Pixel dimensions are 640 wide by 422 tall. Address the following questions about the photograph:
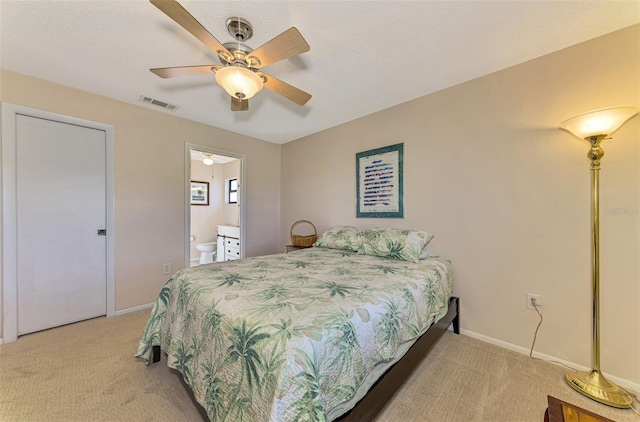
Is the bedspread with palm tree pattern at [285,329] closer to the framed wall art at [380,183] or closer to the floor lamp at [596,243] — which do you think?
the floor lamp at [596,243]

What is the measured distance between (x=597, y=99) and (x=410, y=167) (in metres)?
1.38

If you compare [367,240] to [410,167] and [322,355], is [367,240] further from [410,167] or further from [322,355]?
[322,355]

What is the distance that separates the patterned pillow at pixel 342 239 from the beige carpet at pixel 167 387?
1.17 m

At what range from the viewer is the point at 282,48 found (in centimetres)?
141

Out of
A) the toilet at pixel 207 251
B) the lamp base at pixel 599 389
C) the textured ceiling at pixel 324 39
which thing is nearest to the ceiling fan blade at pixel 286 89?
the textured ceiling at pixel 324 39

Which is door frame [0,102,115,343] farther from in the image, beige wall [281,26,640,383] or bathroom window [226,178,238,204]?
beige wall [281,26,640,383]

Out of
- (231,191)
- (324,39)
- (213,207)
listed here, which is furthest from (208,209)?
(324,39)

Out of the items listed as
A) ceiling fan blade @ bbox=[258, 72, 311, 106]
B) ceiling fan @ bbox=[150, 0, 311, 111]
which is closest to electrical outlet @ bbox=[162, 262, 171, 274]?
ceiling fan @ bbox=[150, 0, 311, 111]

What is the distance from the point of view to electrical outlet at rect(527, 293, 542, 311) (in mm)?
1895

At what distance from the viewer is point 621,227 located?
160 cm

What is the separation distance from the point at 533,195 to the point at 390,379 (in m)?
1.79

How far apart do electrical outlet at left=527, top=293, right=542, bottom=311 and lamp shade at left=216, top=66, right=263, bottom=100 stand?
2634mm

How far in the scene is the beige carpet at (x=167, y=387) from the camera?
53.0 inches

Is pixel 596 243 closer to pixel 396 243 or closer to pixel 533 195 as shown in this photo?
pixel 533 195
